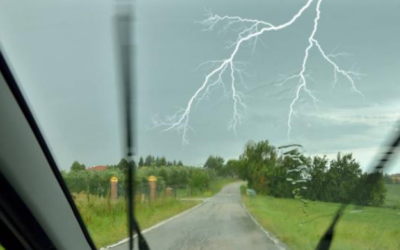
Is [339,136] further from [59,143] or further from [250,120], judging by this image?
[59,143]

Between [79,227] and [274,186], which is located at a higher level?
[274,186]

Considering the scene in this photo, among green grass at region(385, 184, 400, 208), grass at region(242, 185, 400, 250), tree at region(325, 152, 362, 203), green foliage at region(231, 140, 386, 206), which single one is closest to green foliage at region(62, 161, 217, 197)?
green foliage at region(231, 140, 386, 206)

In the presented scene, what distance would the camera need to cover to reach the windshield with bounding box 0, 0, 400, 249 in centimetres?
274

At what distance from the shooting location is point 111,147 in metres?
3.02

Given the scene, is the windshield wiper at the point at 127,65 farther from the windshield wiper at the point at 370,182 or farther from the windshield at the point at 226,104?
the windshield wiper at the point at 370,182

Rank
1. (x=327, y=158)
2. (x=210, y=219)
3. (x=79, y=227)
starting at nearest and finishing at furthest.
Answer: (x=327, y=158)
(x=79, y=227)
(x=210, y=219)

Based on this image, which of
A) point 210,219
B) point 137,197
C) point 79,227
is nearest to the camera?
point 137,197

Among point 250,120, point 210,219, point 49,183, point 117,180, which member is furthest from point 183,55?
point 210,219

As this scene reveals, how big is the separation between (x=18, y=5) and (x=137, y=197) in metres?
1.18

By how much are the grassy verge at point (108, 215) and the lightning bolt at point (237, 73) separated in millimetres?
448

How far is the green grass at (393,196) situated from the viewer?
8.36 ft

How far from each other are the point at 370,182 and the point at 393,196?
299mm

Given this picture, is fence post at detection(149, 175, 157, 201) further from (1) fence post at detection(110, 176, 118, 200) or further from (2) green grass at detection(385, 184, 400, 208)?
(2) green grass at detection(385, 184, 400, 208)

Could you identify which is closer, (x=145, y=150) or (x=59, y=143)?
(x=145, y=150)
